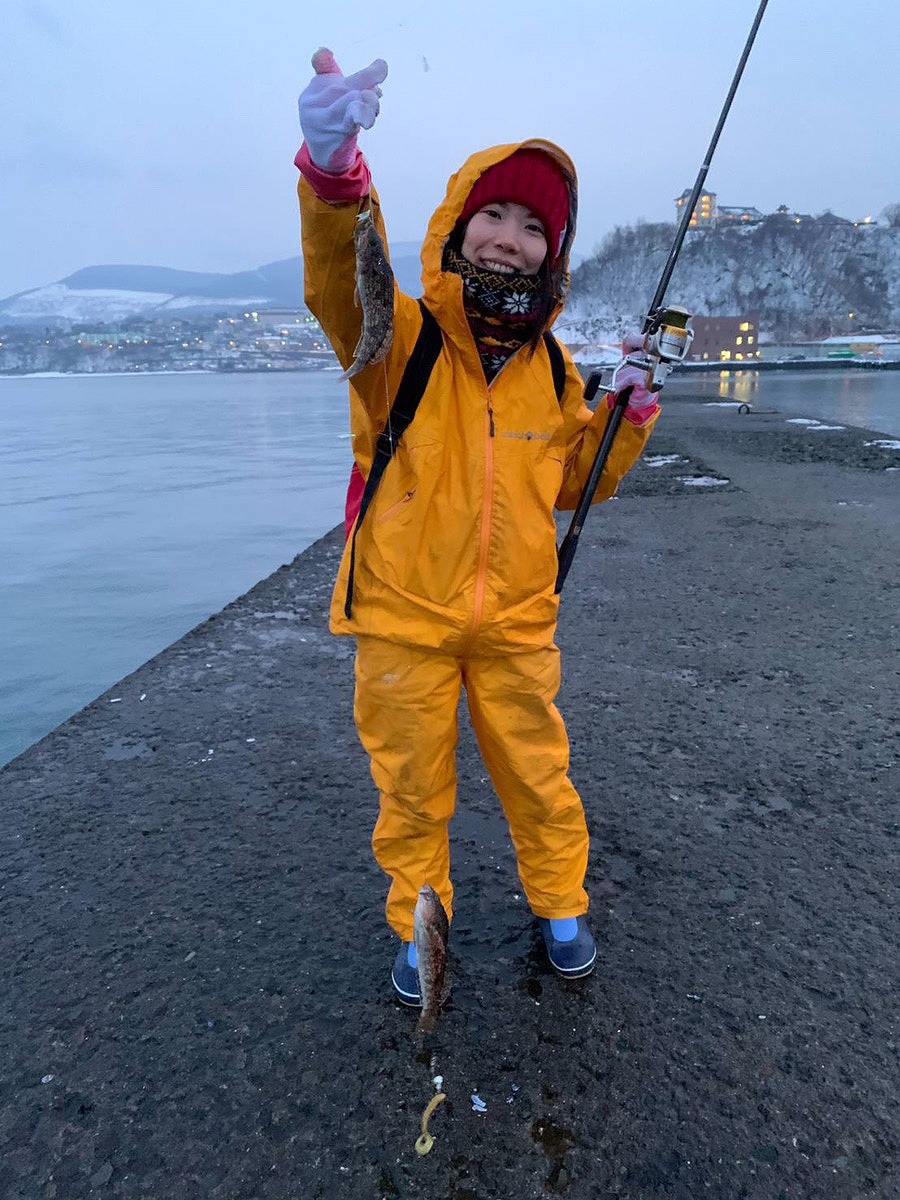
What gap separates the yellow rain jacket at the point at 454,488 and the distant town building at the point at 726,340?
330 ft

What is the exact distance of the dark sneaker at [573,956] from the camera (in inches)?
85.4

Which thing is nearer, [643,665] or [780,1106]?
[780,1106]

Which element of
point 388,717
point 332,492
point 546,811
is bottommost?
point 332,492

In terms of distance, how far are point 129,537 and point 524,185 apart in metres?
9.50

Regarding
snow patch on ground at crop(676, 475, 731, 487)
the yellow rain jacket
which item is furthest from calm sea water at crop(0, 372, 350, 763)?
snow patch on ground at crop(676, 475, 731, 487)

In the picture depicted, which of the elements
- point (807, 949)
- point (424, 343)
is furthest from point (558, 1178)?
point (424, 343)

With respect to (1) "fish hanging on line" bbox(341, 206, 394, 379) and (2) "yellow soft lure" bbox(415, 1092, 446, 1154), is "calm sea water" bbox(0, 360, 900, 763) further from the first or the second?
(1) "fish hanging on line" bbox(341, 206, 394, 379)

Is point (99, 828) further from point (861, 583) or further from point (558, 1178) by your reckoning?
point (861, 583)

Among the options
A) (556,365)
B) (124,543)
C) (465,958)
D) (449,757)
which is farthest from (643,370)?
(124,543)

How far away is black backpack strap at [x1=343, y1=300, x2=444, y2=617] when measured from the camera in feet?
6.30

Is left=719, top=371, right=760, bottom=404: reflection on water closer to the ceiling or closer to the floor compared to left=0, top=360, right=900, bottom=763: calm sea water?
closer to the ceiling

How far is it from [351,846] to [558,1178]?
132cm

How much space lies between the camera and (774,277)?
139000 mm

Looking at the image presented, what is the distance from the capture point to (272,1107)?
1.80 m
